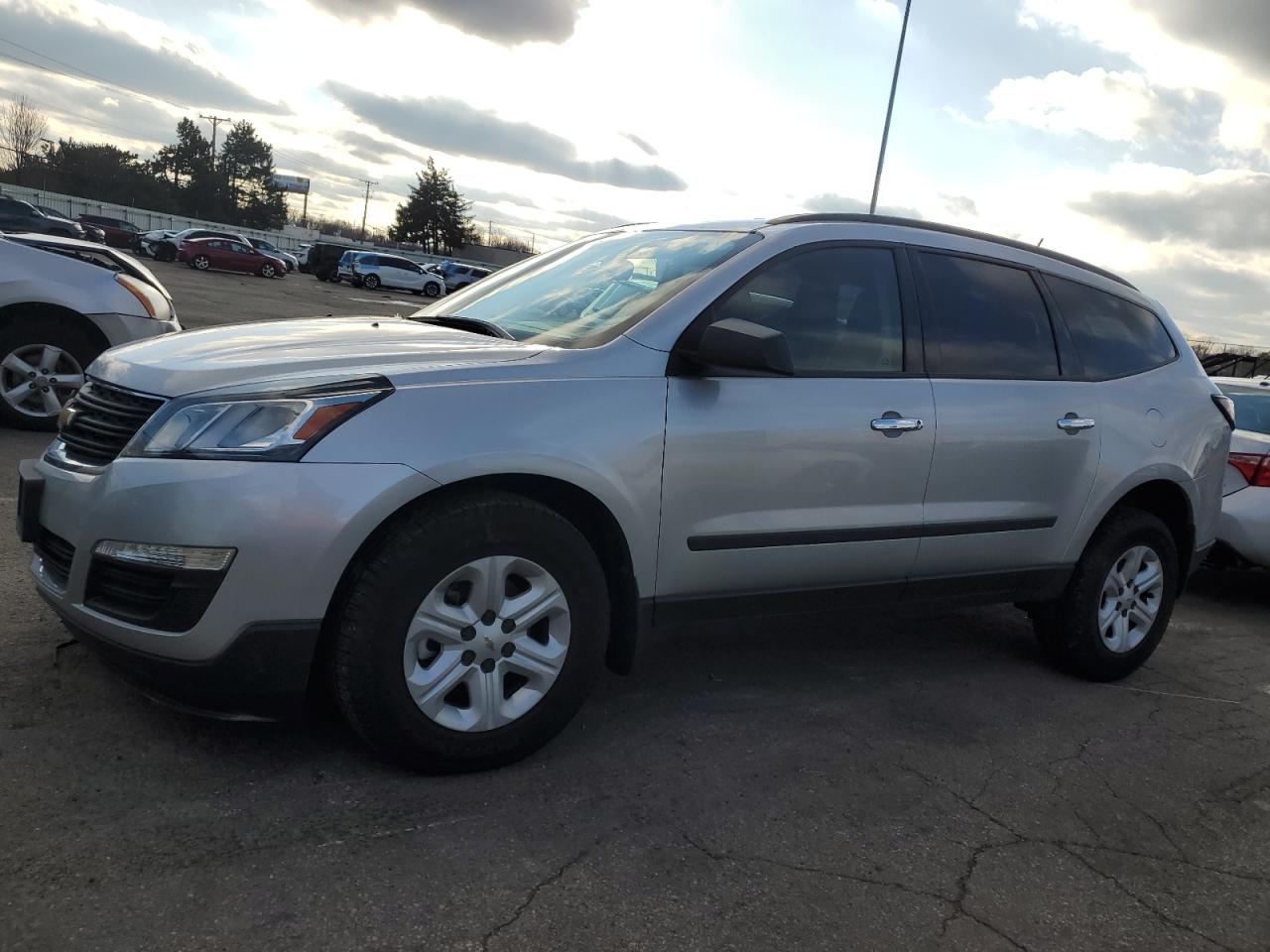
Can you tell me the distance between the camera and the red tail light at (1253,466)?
6.36 metres

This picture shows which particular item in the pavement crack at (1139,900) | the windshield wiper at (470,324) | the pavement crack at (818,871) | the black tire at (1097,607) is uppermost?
the windshield wiper at (470,324)

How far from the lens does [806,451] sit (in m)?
3.52

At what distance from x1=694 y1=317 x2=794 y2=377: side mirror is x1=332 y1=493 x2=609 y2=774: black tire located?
69 cm

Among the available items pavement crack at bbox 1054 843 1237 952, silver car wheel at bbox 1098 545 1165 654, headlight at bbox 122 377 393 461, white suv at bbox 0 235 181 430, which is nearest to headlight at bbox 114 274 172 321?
white suv at bbox 0 235 181 430

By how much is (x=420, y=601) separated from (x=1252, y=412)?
6327 millimetres

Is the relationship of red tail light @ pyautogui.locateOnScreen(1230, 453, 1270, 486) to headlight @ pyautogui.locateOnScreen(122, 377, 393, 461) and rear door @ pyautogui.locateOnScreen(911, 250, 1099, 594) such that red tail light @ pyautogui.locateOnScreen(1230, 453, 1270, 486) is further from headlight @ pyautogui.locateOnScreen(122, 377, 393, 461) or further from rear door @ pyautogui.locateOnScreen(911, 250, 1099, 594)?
headlight @ pyautogui.locateOnScreen(122, 377, 393, 461)

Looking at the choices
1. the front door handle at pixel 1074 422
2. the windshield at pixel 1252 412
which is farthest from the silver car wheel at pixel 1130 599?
the windshield at pixel 1252 412

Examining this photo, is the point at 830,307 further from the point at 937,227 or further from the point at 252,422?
the point at 252,422

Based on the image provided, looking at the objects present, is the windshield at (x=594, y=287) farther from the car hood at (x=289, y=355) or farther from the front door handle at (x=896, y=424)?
the front door handle at (x=896, y=424)

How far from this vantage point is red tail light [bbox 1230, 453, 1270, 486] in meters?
6.36

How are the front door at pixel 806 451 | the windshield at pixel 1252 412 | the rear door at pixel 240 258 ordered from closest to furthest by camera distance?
the front door at pixel 806 451 → the windshield at pixel 1252 412 → the rear door at pixel 240 258

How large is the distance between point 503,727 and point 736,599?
3.07ft

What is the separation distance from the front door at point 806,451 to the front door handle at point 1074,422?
2.52 feet

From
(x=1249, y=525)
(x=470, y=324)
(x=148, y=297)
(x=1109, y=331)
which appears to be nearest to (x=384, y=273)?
(x=148, y=297)
